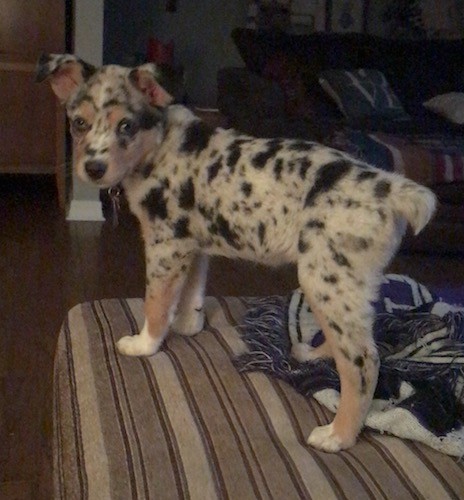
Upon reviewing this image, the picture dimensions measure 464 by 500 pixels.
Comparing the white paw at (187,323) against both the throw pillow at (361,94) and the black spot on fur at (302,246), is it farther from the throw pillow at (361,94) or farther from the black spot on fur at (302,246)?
the throw pillow at (361,94)

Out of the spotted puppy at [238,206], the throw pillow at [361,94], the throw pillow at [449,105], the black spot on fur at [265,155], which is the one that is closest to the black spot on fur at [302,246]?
the spotted puppy at [238,206]

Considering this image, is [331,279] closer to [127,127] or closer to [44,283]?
[127,127]

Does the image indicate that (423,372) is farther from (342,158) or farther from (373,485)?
(342,158)

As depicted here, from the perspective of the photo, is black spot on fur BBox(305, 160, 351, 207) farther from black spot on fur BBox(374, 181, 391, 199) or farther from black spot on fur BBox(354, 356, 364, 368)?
black spot on fur BBox(354, 356, 364, 368)

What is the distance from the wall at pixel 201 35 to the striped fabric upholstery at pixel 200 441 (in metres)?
3.82

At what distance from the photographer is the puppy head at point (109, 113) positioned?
5.35 ft

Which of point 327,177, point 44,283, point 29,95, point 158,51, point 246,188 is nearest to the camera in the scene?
point 327,177

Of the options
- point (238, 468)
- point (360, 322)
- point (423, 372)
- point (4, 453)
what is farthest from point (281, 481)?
point (4, 453)

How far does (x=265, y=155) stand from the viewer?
164 centimetres

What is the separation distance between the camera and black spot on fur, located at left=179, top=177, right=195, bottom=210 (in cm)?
171

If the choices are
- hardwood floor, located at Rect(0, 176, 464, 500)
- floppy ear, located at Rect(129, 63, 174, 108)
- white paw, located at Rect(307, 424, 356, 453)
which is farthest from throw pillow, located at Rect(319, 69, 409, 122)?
white paw, located at Rect(307, 424, 356, 453)

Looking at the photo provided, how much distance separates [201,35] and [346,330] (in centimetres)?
432

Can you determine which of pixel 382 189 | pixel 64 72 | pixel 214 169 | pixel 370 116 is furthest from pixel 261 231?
pixel 370 116

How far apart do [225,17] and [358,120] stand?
172 centimetres
